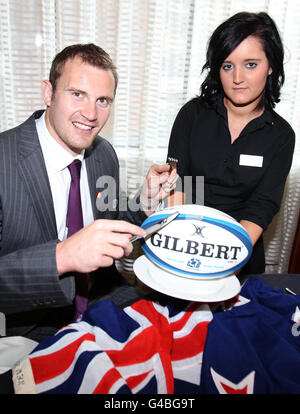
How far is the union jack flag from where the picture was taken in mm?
797

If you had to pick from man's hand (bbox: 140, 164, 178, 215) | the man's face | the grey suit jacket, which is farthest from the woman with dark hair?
the grey suit jacket

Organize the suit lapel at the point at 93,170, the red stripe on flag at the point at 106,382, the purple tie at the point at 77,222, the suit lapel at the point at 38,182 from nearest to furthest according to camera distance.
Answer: the red stripe on flag at the point at 106,382
the suit lapel at the point at 38,182
the purple tie at the point at 77,222
the suit lapel at the point at 93,170

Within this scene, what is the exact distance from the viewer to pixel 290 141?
4.94 ft

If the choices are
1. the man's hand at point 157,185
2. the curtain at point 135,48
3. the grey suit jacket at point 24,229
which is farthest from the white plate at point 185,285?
the curtain at point 135,48

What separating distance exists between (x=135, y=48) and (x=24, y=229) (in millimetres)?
1453

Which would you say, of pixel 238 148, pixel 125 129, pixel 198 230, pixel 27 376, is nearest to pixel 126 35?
pixel 125 129

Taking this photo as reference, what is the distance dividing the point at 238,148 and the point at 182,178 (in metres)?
0.28

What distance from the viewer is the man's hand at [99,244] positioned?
2.80ft

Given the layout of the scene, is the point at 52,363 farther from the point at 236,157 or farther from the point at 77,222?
the point at 236,157

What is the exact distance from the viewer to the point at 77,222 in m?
1.29

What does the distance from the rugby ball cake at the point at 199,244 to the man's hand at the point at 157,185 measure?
33cm

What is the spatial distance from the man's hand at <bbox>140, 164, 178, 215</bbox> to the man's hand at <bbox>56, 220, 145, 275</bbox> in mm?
405

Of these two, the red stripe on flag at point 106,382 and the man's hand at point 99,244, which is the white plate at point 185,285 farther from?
the red stripe on flag at point 106,382
